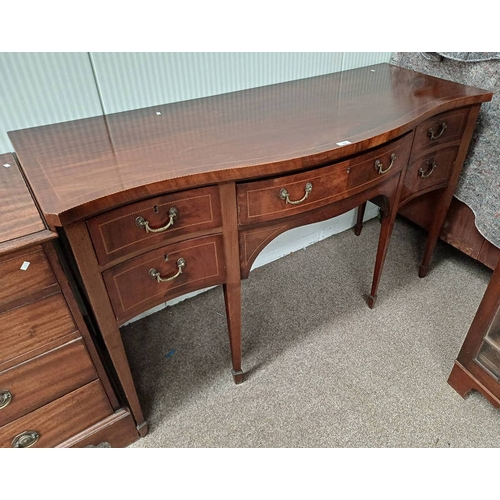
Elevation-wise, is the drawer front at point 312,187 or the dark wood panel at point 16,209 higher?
the dark wood panel at point 16,209

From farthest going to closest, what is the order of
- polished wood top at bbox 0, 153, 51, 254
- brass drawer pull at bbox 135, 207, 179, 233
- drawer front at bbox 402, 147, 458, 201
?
drawer front at bbox 402, 147, 458, 201 → brass drawer pull at bbox 135, 207, 179, 233 → polished wood top at bbox 0, 153, 51, 254

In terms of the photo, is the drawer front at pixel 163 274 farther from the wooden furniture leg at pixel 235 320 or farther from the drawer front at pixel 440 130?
the drawer front at pixel 440 130

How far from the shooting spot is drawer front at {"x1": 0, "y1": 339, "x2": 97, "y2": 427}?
0.82m

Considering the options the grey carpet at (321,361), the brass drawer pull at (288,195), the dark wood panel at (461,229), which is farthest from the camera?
the dark wood panel at (461,229)

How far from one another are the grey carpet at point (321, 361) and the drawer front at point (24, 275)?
0.60 m

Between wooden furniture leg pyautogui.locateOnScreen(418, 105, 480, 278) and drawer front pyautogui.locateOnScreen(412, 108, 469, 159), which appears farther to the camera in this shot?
wooden furniture leg pyautogui.locateOnScreen(418, 105, 480, 278)

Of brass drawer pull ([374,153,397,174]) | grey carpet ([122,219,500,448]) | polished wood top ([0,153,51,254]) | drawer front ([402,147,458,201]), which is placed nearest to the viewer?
polished wood top ([0,153,51,254])

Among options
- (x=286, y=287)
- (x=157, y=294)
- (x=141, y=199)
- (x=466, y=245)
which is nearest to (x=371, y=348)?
(x=286, y=287)

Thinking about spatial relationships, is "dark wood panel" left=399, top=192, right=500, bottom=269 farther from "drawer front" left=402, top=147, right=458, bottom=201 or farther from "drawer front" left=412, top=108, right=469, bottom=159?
"drawer front" left=412, top=108, right=469, bottom=159

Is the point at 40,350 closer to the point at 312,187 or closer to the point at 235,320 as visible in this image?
the point at 235,320

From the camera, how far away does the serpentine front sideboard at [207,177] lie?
78 centimetres

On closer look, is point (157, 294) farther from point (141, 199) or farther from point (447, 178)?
point (447, 178)

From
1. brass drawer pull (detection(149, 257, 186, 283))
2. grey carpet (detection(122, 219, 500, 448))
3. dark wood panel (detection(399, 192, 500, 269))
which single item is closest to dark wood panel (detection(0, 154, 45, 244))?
brass drawer pull (detection(149, 257, 186, 283))

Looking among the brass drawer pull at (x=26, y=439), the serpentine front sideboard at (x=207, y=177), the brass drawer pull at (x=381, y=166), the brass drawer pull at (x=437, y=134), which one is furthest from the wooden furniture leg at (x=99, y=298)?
the brass drawer pull at (x=437, y=134)
